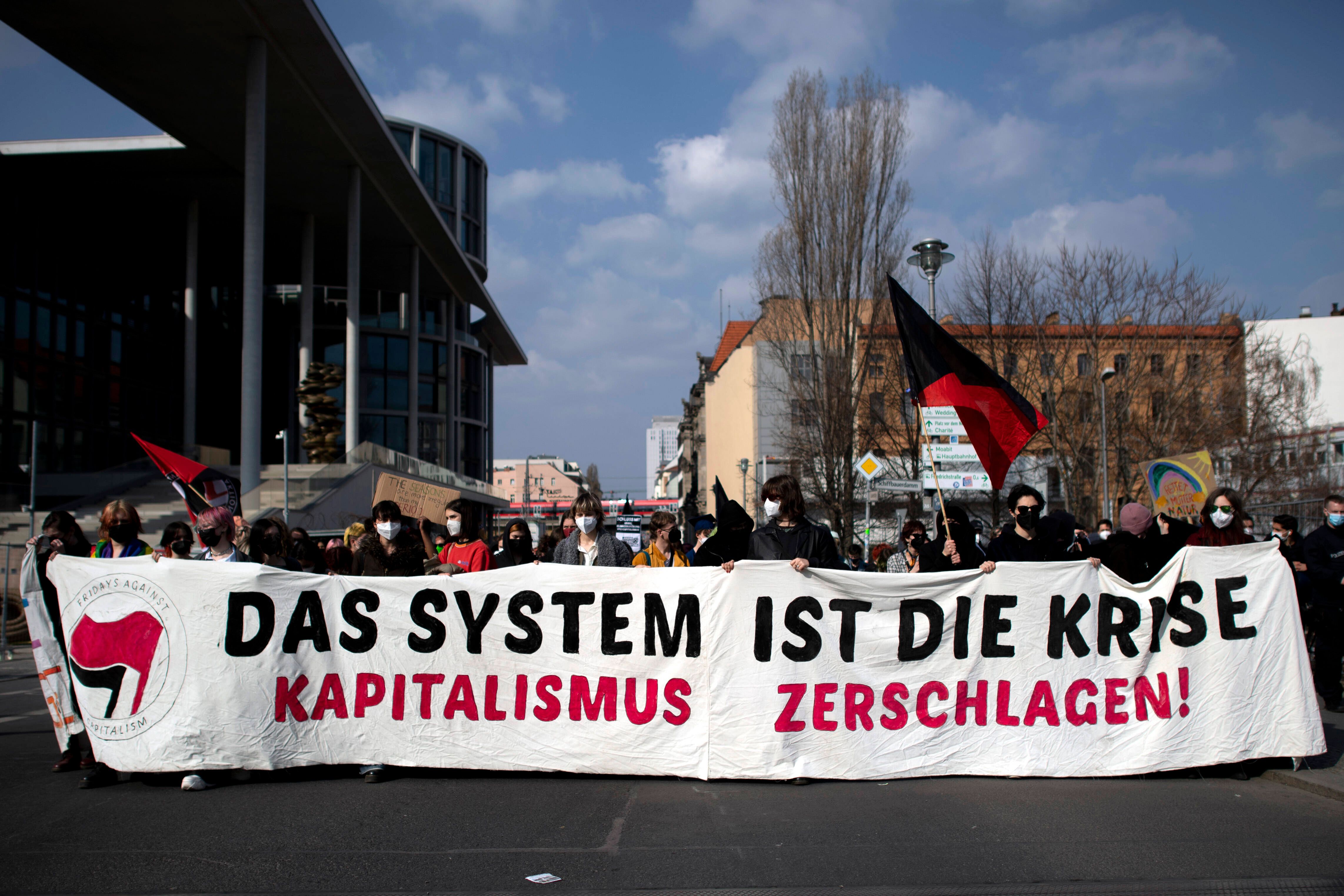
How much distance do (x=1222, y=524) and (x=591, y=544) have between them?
5.55 meters

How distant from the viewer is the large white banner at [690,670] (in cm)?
591

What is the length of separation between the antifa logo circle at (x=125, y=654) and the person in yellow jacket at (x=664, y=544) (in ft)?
13.9

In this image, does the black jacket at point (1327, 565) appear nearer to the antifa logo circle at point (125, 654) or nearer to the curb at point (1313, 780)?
the curb at point (1313, 780)

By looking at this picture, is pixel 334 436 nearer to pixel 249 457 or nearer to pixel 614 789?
pixel 249 457

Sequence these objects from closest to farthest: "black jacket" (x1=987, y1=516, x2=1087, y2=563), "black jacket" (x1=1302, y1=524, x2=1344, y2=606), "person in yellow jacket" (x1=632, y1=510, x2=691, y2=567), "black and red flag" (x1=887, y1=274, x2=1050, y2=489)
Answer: "black jacket" (x1=987, y1=516, x2=1087, y2=563) → "black and red flag" (x1=887, y1=274, x2=1050, y2=489) → "black jacket" (x1=1302, y1=524, x2=1344, y2=606) → "person in yellow jacket" (x1=632, y1=510, x2=691, y2=567)

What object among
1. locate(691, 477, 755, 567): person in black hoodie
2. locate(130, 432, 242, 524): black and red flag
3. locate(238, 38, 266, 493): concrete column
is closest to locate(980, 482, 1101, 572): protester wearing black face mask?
locate(691, 477, 755, 567): person in black hoodie

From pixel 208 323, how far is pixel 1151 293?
42.8m

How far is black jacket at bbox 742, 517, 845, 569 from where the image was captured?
254 inches

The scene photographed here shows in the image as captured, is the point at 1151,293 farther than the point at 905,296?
Yes

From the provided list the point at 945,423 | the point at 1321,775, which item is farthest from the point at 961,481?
the point at 1321,775

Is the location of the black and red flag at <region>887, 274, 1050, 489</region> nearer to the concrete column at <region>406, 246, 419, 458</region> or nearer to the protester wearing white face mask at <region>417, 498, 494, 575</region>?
the protester wearing white face mask at <region>417, 498, 494, 575</region>

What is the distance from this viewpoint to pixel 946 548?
7289mm

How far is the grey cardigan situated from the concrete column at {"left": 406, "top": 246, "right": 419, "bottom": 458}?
4257 cm

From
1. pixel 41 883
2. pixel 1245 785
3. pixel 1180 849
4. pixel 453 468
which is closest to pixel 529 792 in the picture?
pixel 41 883
